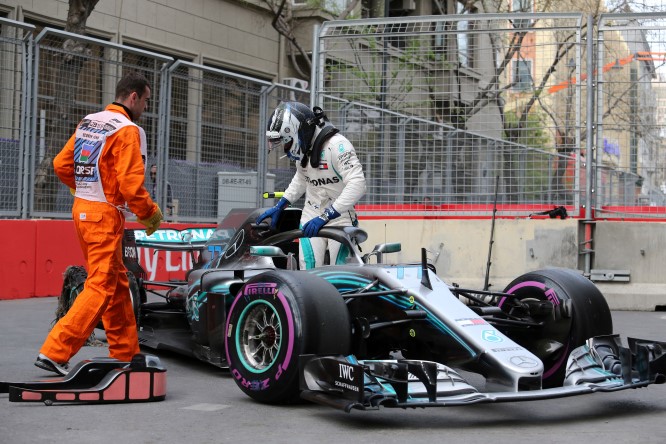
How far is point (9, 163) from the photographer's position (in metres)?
10.8

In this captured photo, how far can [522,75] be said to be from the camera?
41.0 ft

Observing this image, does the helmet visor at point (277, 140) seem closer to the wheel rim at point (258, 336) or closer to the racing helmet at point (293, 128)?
the racing helmet at point (293, 128)

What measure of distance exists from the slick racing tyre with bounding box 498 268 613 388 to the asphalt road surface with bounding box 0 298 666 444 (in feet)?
0.86

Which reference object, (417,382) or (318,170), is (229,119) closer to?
(318,170)

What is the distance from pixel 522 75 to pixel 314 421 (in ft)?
27.2

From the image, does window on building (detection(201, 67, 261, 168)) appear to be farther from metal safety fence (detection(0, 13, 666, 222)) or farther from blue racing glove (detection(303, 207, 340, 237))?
blue racing glove (detection(303, 207, 340, 237))

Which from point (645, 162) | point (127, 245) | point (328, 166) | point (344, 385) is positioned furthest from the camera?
point (645, 162)

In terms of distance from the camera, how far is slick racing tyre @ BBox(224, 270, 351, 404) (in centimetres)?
513

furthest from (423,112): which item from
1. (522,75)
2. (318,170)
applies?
(318,170)

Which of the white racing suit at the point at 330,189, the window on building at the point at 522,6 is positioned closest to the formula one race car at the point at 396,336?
the white racing suit at the point at 330,189

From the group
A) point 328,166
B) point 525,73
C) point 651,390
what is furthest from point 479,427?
point 525,73

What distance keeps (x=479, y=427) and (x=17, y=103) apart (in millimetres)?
7505

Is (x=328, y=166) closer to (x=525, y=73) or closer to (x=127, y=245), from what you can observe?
(x=127, y=245)

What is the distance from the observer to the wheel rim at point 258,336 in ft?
17.7
